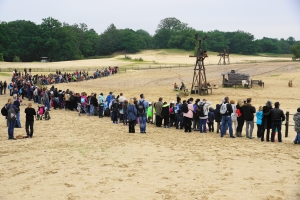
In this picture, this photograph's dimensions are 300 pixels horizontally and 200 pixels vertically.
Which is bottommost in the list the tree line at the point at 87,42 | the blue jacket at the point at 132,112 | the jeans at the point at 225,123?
the jeans at the point at 225,123

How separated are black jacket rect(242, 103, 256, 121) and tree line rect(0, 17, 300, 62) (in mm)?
73195

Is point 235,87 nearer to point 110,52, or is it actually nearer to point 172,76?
point 172,76

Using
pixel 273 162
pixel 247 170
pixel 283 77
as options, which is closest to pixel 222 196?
pixel 247 170

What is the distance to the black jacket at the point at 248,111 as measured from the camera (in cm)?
1499

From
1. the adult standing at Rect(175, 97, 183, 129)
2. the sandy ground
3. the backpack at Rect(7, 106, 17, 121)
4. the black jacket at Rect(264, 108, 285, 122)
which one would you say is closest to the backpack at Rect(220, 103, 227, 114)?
the sandy ground

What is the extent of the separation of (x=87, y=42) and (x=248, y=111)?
10648 cm

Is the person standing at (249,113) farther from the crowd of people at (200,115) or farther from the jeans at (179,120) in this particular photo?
the jeans at (179,120)

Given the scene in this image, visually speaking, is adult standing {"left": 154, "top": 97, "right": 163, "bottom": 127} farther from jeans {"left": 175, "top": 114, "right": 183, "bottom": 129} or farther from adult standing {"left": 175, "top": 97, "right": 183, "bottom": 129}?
jeans {"left": 175, "top": 114, "right": 183, "bottom": 129}

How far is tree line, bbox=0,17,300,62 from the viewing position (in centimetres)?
9825

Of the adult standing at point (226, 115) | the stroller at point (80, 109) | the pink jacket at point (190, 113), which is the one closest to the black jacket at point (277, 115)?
the adult standing at point (226, 115)

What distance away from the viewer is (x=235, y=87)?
39.9 m

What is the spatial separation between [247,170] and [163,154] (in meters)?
2.79

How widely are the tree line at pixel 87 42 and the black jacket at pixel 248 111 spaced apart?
7319 cm

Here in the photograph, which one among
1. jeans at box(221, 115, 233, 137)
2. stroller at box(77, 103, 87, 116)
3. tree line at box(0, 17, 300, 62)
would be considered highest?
tree line at box(0, 17, 300, 62)
